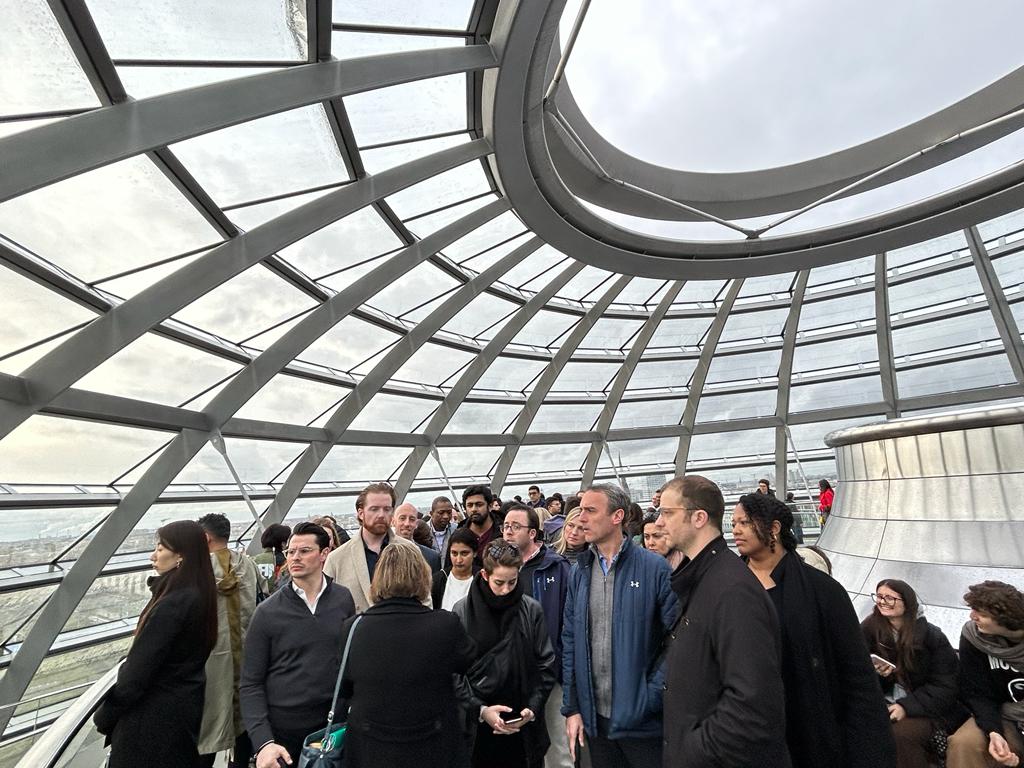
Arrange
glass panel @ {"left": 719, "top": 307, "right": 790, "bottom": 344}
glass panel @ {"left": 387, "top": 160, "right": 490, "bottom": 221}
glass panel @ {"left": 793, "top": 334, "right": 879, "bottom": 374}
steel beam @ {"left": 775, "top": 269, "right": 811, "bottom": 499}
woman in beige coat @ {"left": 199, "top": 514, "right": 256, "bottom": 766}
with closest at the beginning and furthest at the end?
woman in beige coat @ {"left": 199, "top": 514, "right": 256, "bottom": 766}
glass panel @ {"left": 387, "top": 160, "right": 490, "bottom": 221}
steel beam @ {"left": 775, "top": 269, "right": 811, "bottom": 499}
glass panel @ {"left": 719, "top": 307, "right": 790, "bottom": 344}
glass panel @ {"left": 793, "top": 334, "right": 879, "bottom": 374}

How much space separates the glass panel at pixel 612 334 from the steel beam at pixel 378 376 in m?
6.54

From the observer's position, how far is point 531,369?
22516 millimetres

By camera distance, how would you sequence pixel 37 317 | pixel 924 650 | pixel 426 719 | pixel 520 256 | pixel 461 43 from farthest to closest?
pixel 520 256
pixel 37 317
pixel 461 43
pixel 924 650
pixel 426 719

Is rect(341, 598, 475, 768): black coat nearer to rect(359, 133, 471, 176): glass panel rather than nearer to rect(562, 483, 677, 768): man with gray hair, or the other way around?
rect(562, 483, 677, 768): man with gray hair

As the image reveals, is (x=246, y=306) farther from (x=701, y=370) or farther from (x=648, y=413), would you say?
(x=648, y=413)

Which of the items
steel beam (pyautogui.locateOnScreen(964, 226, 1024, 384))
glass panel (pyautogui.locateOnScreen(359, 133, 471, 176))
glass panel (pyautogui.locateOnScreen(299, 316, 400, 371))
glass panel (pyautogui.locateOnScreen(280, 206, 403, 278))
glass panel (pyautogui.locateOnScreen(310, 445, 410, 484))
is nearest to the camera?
glass panel (pyautogui.locateOnScreen(359, 133, 471, 176))

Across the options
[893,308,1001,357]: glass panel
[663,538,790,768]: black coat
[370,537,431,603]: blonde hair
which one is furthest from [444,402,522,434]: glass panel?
[663,538,790,768]: black coat

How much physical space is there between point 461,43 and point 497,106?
1.26 m

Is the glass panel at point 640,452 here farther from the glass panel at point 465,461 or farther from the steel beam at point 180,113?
the steel beam at point 180,113

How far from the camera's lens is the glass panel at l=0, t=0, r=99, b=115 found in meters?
5.61

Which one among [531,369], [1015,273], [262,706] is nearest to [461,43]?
[262,706]

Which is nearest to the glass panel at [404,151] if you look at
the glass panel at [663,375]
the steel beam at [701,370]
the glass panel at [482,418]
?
the glass panel at [482,418]

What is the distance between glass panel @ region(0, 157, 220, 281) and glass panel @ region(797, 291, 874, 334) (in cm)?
2033

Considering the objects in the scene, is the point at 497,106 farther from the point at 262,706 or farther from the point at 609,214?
the point at 262,706
